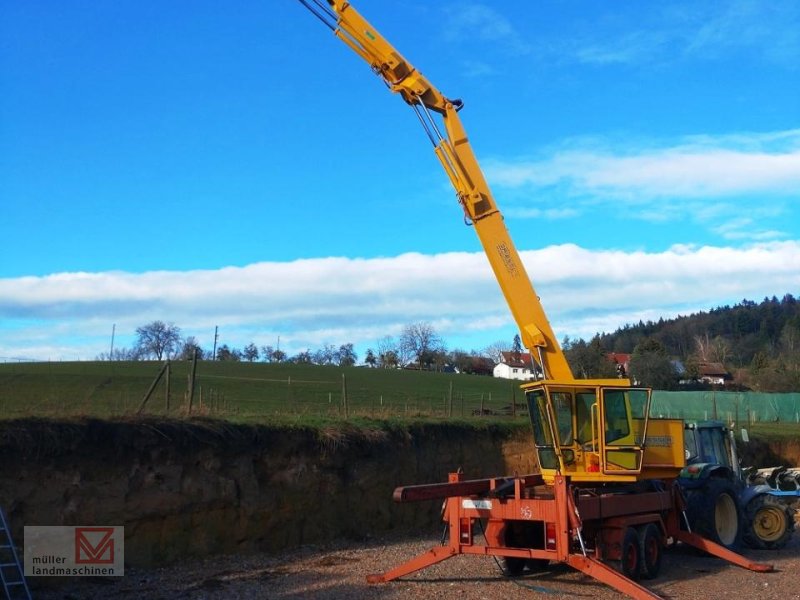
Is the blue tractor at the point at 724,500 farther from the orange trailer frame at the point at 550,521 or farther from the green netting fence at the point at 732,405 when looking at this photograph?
the green netting fence at the point at 732,405

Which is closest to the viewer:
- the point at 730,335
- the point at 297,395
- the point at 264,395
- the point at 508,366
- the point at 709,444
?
the point at 709,444

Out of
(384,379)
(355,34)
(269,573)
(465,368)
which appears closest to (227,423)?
(269,573)

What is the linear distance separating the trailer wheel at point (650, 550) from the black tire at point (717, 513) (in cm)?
191

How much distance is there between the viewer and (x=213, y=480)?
1473 cm

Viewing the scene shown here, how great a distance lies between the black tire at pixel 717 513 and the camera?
48.4 ft

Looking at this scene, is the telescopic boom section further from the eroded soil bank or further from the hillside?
the hillside

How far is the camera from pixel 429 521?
19.1m

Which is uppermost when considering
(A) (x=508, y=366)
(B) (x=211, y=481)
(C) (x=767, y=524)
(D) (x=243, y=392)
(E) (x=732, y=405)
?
(A) (x=508, y=366)

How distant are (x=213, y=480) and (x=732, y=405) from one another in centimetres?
3618

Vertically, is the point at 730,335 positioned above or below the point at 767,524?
above
